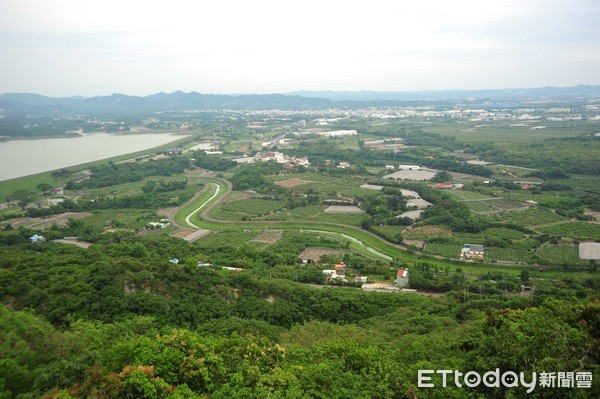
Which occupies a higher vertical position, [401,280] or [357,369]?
[357,369]

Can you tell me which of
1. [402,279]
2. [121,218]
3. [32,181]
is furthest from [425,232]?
[32,181]

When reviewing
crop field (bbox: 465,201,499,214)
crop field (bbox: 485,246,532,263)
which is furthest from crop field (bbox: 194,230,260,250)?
crop field (bbox: 465,201,499,214)

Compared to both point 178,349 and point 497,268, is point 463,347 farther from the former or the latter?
point 497,268

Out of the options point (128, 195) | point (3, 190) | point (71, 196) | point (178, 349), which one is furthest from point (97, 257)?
point (3, 190)

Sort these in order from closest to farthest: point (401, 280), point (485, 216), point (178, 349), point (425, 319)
A: 1. point (178, 349)
2. point (425, 319)
3. point (401, 280)
4. point (485, 216)

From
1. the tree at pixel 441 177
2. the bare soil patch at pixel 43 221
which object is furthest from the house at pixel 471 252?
the bare soil patch at pixel 43 221

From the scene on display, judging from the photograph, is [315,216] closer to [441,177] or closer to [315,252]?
[315,252]

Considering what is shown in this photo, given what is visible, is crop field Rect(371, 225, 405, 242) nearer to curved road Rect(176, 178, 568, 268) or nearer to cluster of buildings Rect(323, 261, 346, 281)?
curved road Rect(176, 178, 568, 268)
